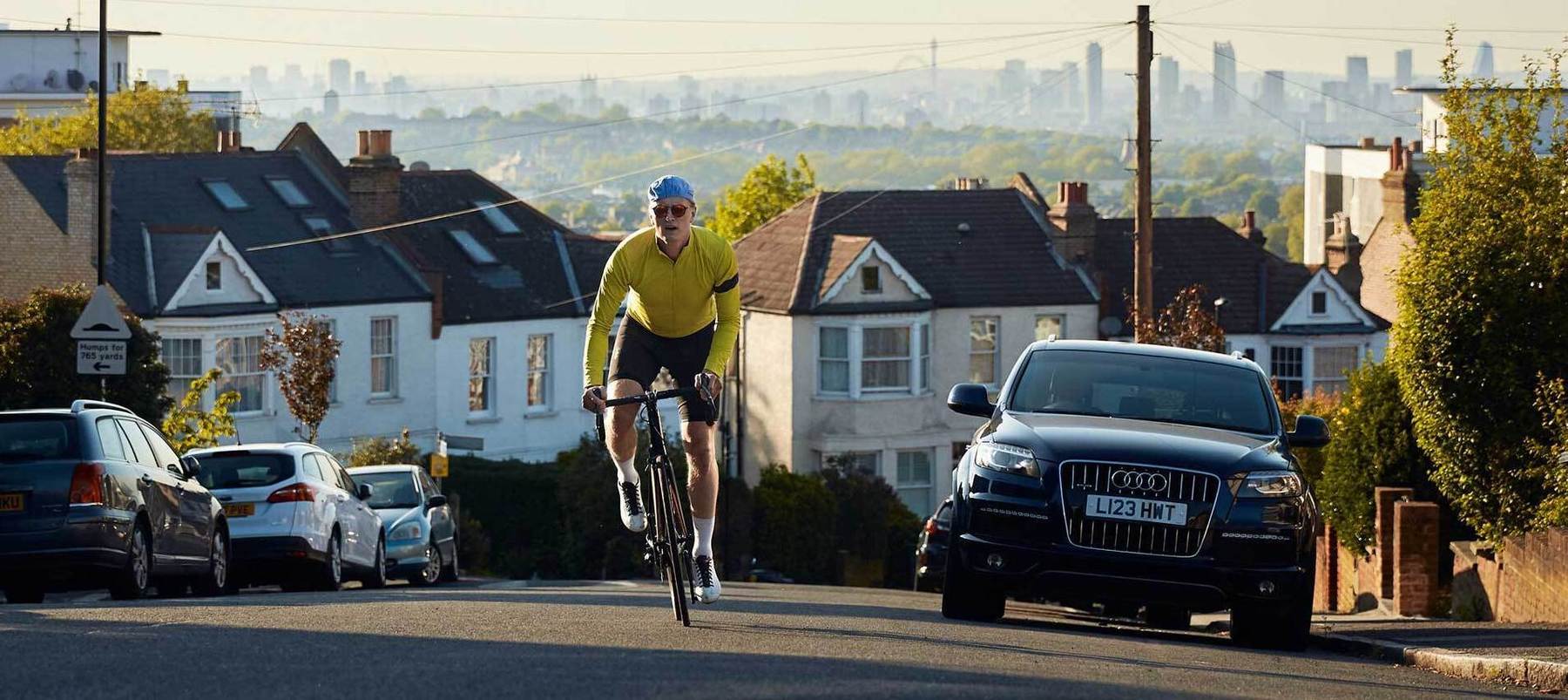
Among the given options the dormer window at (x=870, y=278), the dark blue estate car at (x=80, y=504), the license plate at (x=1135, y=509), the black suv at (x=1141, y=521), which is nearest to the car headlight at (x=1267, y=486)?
the black suv at (x=1141, y=521)

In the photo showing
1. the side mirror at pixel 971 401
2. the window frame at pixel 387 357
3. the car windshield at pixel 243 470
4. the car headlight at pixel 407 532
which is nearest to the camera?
the side mirror at pixel 971 401

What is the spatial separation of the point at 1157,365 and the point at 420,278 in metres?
36.5

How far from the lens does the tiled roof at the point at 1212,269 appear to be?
54.6 meters

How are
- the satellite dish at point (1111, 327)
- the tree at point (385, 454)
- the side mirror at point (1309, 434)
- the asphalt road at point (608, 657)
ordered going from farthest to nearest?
the satellite dish at point (1111, 327)
the tree at point (385, 454)
the side mirror at point (1309, 434)
the asphalt road at point (608, 657)

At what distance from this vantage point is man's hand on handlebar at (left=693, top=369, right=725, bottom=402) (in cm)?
1179

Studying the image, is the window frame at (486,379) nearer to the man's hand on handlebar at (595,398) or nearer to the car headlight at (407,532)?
the car headlight at (407,532)

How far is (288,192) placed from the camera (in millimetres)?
51688

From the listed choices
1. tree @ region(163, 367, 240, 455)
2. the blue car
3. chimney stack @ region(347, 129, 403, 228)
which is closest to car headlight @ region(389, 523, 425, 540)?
the blue car

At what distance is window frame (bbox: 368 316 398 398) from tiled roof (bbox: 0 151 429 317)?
563 millimetres

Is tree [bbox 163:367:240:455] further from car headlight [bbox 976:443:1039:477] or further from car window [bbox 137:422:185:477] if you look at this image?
car headlight [bbox 976:443:1039:477]

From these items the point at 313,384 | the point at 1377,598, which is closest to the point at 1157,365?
the point at 1377,598

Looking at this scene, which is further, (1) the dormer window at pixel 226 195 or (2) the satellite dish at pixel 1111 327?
(2) the satellite dish at pixel 1111 327

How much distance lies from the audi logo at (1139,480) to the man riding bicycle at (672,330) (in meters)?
2.33

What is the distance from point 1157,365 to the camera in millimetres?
14719
